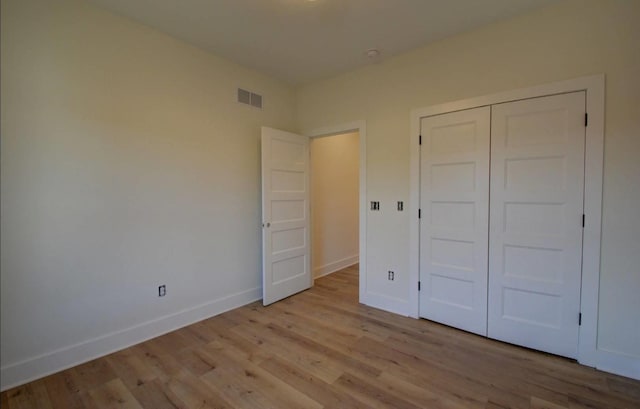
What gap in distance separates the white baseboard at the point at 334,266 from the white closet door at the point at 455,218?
1.85m

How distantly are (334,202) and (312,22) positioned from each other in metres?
2.80

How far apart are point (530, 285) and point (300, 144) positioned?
280 centimetres

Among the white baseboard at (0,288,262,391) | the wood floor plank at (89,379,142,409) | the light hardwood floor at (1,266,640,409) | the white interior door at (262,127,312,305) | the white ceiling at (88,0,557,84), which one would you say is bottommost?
the wood floor plank at (89,379,142,409)

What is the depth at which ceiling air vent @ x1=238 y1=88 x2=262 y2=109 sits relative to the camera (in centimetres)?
326

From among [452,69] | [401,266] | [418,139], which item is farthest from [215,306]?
[452,69]

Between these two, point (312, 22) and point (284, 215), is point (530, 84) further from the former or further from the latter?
point (284, 215)

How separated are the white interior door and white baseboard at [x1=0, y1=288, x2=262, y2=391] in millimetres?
567

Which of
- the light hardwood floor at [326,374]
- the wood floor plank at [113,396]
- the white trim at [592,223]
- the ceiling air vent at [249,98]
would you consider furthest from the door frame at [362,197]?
the wood floor plank at [113,396]

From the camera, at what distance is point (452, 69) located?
2.65 metres

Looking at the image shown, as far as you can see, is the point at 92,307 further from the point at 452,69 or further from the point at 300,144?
the point at 452,69

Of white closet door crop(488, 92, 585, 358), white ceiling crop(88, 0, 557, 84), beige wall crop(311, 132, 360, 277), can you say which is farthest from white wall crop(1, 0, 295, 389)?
white closet door crop(488, 92, 585, 358)

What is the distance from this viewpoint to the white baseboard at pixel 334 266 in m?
4.41

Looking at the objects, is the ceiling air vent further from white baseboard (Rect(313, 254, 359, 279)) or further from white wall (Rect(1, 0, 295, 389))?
white baseboard (Rect(313, 254, 359, 279))

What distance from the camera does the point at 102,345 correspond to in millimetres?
2281
